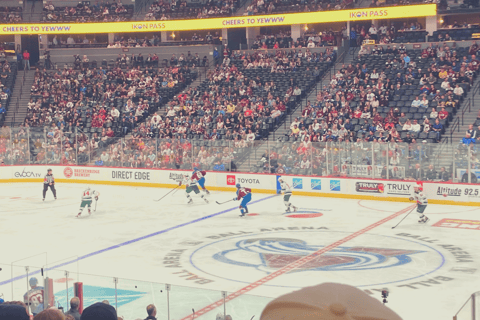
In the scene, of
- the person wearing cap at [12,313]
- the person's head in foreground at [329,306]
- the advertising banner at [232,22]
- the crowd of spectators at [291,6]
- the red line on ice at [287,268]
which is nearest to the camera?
the person's head in foreground at [329,306]

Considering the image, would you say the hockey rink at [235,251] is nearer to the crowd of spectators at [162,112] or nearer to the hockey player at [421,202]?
the hockey player at [421,202]

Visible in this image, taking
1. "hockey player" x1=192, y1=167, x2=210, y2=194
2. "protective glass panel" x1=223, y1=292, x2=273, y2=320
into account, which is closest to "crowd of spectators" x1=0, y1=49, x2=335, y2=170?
"hockey player" x1=192, y1=167, x2=210, y2=194

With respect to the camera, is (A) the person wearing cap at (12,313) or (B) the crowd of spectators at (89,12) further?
(B) the crowd of spectators at (89,12)

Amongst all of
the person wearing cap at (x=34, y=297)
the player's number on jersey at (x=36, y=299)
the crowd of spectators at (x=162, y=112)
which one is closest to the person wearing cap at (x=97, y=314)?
the person wearing cap at (x=34, y=297)

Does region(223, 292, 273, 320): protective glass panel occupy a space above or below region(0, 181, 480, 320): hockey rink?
above

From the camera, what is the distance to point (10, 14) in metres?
43.8

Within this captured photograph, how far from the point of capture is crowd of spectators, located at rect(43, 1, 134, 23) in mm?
42800

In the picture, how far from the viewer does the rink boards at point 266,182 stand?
21969mm

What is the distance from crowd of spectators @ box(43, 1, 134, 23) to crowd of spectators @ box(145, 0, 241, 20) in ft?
6.37

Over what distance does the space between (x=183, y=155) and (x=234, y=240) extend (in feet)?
35.4

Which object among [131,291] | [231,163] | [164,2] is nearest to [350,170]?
[231,163]

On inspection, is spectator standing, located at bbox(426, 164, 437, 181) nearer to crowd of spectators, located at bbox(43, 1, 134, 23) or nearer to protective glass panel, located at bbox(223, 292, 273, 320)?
protective glass panel, located at bbox(223, 292, 273, 320)

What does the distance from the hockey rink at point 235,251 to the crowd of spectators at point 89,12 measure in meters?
21.2

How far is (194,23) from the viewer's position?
40406 mm
